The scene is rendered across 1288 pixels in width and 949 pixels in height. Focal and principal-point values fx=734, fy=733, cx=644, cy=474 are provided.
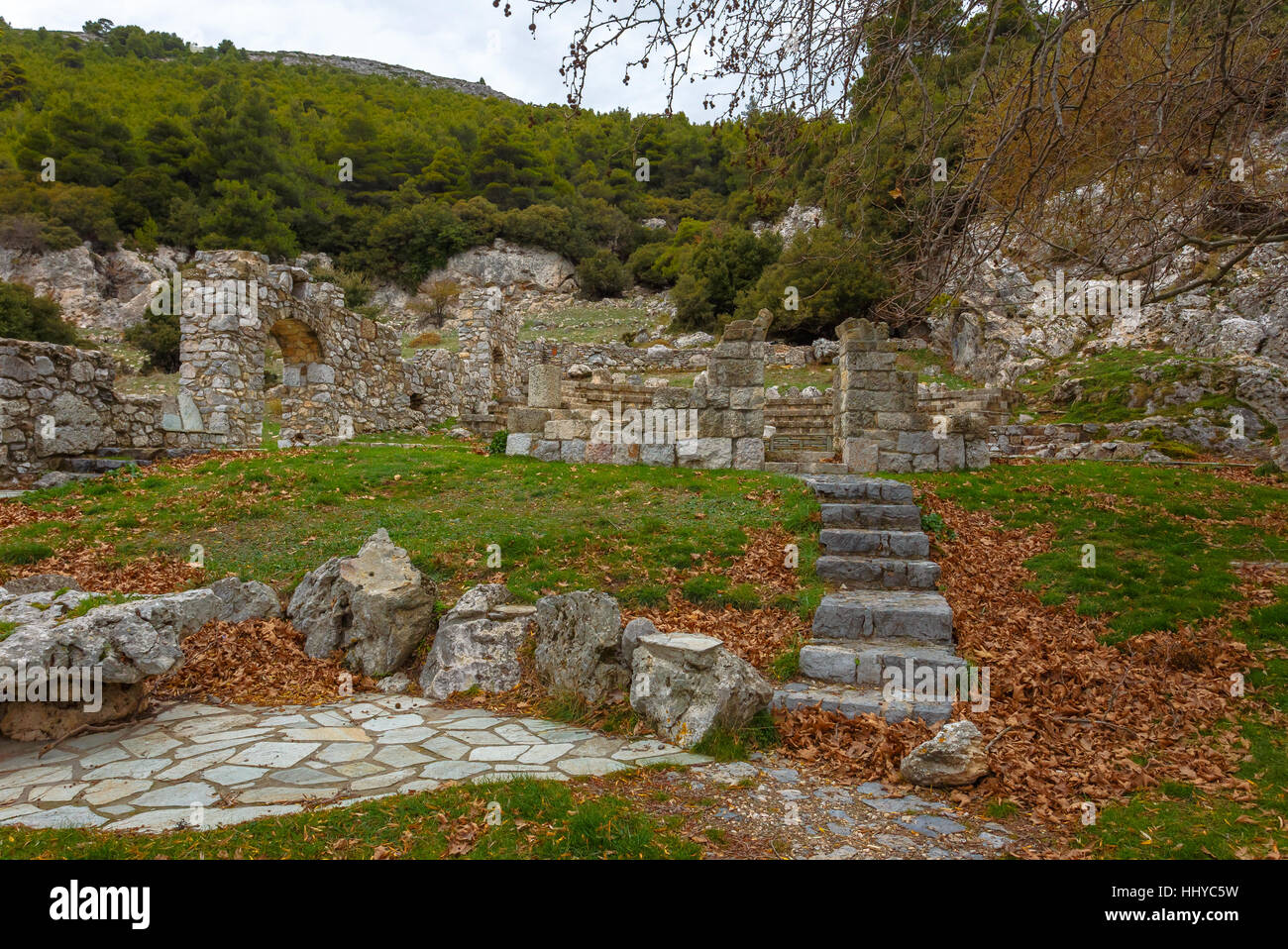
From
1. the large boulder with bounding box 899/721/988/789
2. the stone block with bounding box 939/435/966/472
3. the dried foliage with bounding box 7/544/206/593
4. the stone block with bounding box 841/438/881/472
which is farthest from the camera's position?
the stone block with bounding box 841/438/881/472

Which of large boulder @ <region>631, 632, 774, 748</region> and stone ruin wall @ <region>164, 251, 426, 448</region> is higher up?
stone ruin wall @ <region>164, 251, 426, 448</region>

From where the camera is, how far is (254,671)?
19.0ft

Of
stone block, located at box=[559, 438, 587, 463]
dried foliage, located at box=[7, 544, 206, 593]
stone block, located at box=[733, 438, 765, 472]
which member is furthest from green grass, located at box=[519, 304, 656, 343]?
dried foliage, located at box=[7, 544, 206, 593]

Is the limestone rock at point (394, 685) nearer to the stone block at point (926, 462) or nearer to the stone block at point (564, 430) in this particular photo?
the stone block at point (564, 430)

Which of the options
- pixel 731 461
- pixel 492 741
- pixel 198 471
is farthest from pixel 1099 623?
pixel 198 471

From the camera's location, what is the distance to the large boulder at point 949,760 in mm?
4082

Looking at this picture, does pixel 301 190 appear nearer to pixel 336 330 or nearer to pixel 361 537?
pixel 336 330

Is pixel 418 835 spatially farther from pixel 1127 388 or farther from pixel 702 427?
pixel 1127 388

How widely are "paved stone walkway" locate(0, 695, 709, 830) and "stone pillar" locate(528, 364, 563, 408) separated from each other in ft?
27.2

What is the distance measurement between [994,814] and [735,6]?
500cm

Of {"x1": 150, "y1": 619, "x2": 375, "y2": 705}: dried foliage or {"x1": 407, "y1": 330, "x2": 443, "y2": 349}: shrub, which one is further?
{"x1": 407, "y1": 330, "x2": 443, "y2": 349}: shrub

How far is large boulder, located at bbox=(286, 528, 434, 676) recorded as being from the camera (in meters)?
5.99

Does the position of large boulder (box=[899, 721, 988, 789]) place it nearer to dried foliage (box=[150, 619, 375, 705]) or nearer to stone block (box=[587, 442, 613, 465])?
dried foliage (box=[150, 619, 375, 705])

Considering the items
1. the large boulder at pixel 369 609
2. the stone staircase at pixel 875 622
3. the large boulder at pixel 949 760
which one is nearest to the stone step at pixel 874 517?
the stone staircase at pixel 875 622
